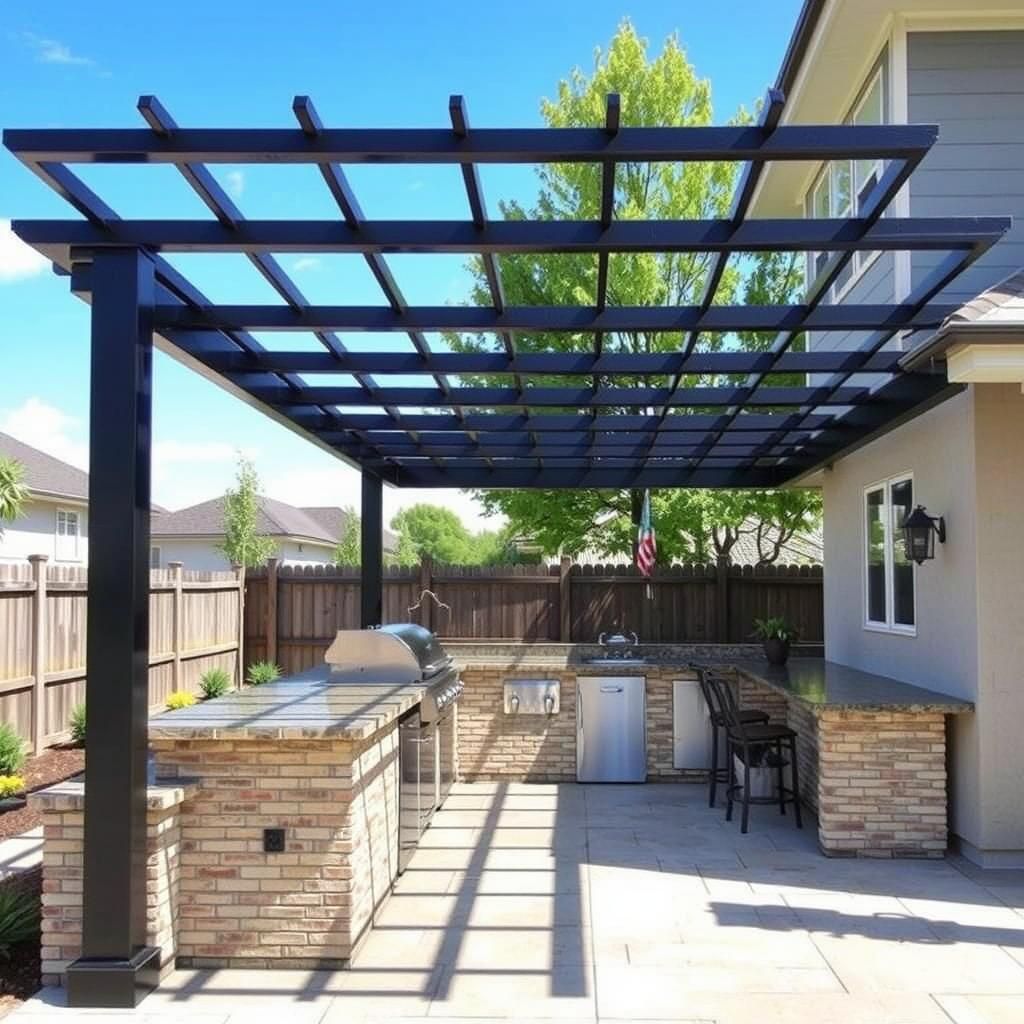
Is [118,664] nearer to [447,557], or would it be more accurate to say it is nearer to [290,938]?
[290,938]

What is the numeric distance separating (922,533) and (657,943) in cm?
312

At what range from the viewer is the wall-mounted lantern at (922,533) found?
20.8 feet

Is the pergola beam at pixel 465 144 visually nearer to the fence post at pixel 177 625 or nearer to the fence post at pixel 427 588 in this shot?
the fence post at pixel 177 625


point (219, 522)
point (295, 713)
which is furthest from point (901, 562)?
point (219, 522)

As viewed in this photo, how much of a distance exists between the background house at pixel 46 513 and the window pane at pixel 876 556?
54.4 feet

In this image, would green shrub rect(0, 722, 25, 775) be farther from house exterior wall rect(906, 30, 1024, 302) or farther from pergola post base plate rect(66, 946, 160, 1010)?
house exterior wall rect(906, 30, 1024, 302)

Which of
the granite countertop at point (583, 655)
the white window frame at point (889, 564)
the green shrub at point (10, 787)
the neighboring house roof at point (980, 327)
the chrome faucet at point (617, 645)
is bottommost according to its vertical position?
the green shrub at point (10, 787)

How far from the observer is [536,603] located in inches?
496

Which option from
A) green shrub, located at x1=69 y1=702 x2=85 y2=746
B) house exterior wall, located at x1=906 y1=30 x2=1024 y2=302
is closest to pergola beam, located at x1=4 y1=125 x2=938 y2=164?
house exterior wall, located at x1=906 y1=30 x2=1024 y2=302

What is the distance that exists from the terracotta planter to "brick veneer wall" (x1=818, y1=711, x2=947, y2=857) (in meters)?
2.44

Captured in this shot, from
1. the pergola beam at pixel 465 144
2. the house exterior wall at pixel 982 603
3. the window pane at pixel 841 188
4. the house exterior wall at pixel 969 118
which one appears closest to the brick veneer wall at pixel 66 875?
the pergola beam at pixel 465 144

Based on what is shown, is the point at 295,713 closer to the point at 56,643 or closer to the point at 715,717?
the point at 715,717

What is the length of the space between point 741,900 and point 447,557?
44.7m

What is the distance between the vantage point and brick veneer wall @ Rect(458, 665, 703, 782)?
28.9 ft
